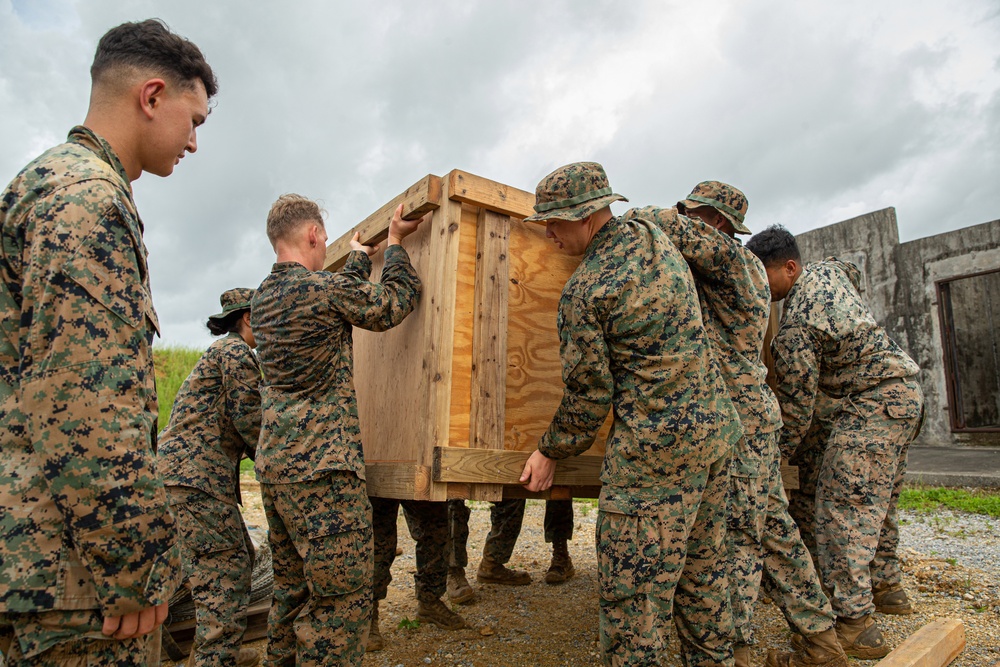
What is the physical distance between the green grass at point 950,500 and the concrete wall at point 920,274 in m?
2.17

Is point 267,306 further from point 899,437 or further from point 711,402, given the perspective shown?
point 899,437

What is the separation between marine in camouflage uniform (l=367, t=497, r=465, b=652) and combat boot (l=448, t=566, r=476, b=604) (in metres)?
0.71

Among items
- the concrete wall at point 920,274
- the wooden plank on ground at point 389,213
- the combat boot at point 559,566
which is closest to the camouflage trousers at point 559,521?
the combat boot at point 559,566

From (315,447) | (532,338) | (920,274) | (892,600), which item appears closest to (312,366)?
(315,447)

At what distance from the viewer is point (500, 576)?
5.96 metres

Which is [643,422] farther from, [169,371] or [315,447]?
[169,371]

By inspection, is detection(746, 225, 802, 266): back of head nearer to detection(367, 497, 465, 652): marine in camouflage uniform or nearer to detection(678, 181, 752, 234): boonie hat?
detection(678, 181, 752, 234): boonie hat

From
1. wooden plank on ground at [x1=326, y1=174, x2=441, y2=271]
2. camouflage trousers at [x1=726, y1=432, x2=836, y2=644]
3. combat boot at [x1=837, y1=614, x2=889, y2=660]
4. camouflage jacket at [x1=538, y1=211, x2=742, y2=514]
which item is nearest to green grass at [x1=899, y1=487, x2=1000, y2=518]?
combat boot at [x1=837, y1=614, x2=889, y2=660]

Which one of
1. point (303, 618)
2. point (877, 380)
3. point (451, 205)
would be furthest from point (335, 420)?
point (877, 380)

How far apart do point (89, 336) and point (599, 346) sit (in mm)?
1889

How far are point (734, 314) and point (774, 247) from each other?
4.02 ft

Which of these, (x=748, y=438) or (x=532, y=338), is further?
(x=532, y=338)

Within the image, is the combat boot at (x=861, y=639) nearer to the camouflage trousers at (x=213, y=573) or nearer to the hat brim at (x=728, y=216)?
the hat brim at (x=728, y=216)

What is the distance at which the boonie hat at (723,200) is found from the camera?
3863mm
